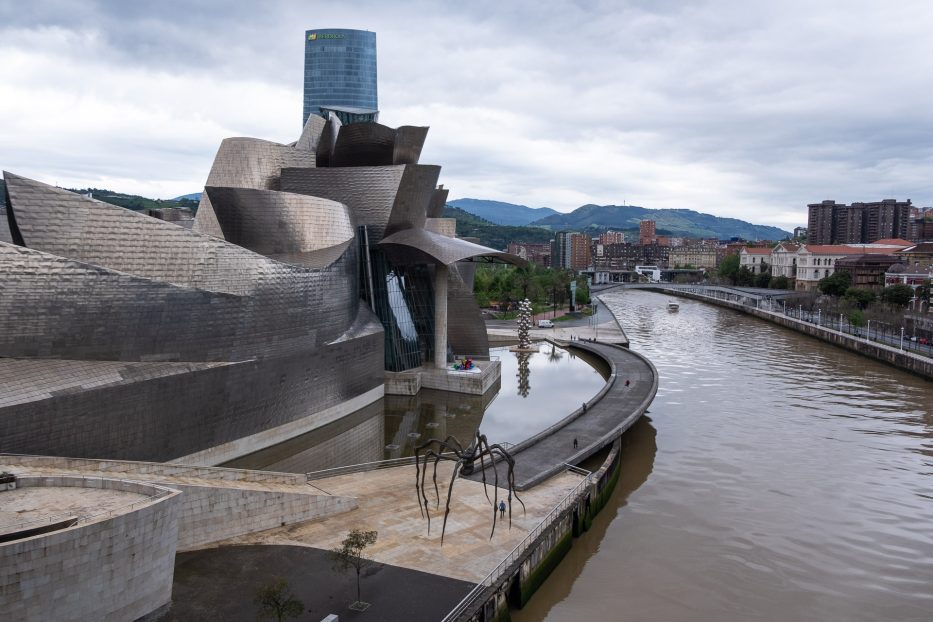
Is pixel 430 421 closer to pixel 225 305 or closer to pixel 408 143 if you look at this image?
pixel 225 305

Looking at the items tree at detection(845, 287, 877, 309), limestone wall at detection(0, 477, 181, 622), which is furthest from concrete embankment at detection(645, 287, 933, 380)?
limestone wall at detection(0, 477, 181, 622)

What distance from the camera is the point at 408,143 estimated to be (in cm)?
3997

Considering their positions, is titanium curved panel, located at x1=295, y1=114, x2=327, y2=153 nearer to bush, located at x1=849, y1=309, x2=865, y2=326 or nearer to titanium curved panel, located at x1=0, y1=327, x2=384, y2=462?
titanium curved panel, located at x1=0, y1=327, x2=384, y2=462

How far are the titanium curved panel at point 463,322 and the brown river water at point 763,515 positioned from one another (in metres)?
12.1

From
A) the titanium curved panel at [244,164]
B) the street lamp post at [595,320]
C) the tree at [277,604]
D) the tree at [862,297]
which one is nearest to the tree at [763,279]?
the tree at [862,297]

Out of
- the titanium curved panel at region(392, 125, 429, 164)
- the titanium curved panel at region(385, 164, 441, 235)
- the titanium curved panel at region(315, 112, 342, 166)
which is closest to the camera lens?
the titanium curved panel at region(385, 164, 441, 235)

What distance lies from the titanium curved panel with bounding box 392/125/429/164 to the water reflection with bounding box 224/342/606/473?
47.5 ft

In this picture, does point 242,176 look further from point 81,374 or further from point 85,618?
point 85,618

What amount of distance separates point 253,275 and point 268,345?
2944 mm

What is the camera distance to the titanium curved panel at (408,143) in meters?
39.4

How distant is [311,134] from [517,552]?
3300 cm

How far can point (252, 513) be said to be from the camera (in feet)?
58.3

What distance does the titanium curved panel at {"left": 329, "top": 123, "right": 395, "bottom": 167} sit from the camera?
40.0 m

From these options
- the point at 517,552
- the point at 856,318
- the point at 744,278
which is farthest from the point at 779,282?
the point at 517,552
